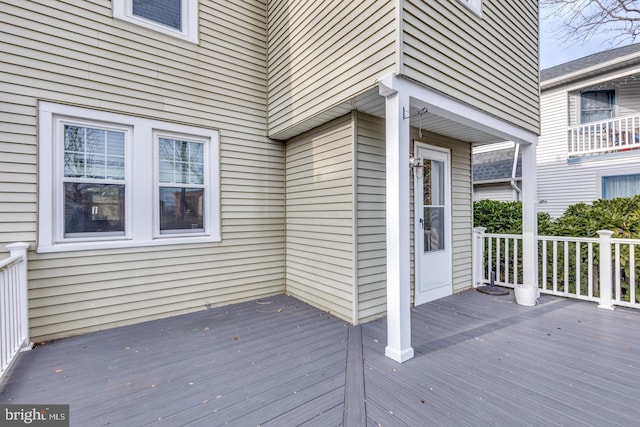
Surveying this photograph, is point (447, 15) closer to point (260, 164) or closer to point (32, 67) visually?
point (260, 164)

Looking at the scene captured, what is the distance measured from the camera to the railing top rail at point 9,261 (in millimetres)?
2332

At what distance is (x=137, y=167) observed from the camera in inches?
139

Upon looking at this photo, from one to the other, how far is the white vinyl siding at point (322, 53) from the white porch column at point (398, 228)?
41cm

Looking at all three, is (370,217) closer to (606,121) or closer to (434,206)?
(434,206)

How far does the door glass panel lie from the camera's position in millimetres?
4332

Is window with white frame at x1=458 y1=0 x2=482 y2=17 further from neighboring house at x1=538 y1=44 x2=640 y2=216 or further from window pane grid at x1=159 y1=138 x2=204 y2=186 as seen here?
neighboring house at x1=538 y1=44 x2=640 y2=216

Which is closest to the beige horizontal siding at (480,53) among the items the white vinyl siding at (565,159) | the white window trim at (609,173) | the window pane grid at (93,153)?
the window pane grid at (93,153)

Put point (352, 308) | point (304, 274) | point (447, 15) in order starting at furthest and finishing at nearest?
point (304, 274), point (352, 308), point (447, 15)

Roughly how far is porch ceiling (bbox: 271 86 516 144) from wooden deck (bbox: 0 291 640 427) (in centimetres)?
252

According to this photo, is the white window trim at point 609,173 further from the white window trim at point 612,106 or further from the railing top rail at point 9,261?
the railing top rail at point 9,261

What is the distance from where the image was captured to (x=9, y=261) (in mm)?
2480

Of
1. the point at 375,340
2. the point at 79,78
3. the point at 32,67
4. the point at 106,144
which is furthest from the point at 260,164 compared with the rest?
the point at 375,340

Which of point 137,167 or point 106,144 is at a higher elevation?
point 106,144

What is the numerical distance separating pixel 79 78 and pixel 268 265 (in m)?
3.33
